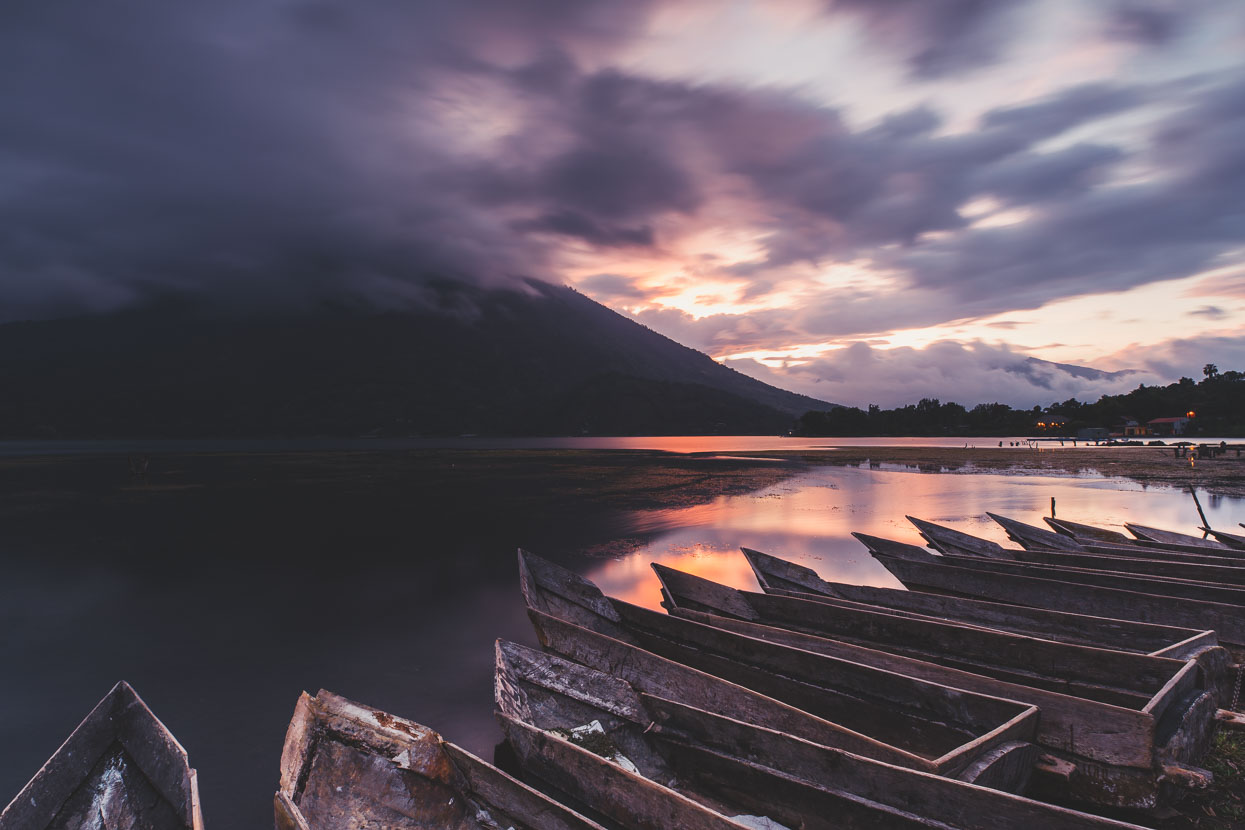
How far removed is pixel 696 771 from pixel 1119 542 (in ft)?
48.4

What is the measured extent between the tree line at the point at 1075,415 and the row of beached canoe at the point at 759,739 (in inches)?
6648

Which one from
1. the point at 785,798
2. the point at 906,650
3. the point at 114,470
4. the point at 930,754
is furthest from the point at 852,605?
the point at 114,470

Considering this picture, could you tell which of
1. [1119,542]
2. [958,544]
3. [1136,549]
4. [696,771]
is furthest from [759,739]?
[1119,542]

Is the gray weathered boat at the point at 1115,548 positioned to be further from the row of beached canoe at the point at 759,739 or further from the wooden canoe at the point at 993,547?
the row of beached canoe at the point at 759,739

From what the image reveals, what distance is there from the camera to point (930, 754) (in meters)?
5.13

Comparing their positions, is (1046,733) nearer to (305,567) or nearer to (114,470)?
(305,567)

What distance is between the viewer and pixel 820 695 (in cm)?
583

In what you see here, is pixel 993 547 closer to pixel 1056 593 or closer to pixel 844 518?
pixel 1056 593

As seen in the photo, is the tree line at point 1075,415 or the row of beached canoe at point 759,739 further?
the tree line at point 1075,415

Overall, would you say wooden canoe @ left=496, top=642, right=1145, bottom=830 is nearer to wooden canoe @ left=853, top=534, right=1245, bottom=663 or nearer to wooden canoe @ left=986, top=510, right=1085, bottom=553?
wooden canoe @ left=853, top=534, right=1245, bottom=663

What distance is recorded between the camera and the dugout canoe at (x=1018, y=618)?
20.8 ft

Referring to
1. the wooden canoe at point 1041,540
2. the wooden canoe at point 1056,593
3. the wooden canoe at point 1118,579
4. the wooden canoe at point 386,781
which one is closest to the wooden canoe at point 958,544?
the wooden canoe at point 1118,579

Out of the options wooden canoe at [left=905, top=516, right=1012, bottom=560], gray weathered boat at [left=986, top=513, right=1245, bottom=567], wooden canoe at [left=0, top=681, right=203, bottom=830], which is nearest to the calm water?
wooden canoe at [left=0, top=681, right=203, bottom=830]

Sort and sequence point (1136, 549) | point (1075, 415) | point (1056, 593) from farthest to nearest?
point (1075, 415) → point (1136, 549) → point (1056, 593)
